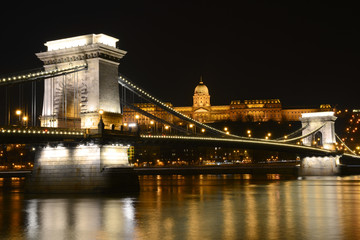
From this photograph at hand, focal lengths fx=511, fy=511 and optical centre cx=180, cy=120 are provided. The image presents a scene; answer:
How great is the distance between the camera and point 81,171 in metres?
40.4

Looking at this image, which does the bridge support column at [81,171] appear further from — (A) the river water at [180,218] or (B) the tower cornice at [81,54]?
(B) the tower cornice at [81,54]

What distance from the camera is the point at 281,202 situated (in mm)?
33812

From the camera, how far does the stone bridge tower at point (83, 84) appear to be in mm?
42844

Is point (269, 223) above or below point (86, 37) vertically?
below

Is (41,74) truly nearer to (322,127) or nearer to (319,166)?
(319,166)

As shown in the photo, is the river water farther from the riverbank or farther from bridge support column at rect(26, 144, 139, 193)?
the riverbank

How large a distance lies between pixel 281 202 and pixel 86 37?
21361 millimetres

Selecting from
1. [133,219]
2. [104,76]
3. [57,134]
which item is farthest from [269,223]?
[104,76]

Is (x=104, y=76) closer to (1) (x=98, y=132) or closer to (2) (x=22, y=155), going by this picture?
(1) (x=98, y=132)

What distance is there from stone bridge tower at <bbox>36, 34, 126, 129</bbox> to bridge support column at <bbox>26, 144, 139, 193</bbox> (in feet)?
9.28

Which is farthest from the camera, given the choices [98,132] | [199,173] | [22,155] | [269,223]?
[22,155]

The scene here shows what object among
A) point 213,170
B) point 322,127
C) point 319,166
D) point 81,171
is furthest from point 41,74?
point 322,127

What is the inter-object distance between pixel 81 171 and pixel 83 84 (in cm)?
779

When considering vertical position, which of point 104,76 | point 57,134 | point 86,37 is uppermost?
point 86,37
